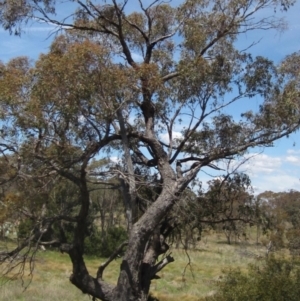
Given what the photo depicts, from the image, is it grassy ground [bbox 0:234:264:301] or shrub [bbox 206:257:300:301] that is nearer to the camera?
shrub [bbox 206:257:300:301]

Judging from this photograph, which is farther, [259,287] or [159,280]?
[159,280]

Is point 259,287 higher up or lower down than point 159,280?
higher up

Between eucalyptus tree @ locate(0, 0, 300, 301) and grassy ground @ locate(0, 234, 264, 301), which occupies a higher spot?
eucalyptus tree @ locate(0, 0, 300, 301)

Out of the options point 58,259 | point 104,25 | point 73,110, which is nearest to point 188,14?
point 104,25

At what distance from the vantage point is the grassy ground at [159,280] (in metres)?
19.0

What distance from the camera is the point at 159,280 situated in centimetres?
2672

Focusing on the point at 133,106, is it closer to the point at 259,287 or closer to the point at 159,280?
the point at 259,287

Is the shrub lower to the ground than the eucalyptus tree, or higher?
lower

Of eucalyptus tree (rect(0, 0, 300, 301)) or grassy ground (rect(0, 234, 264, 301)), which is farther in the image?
grassy ground (rect(0, 234, 264, 301))

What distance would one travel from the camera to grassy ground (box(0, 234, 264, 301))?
62.5ft

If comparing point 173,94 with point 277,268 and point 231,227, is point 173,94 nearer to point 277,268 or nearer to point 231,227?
point 231,227

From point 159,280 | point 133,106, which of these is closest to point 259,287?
point 133,106

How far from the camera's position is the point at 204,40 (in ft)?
37.8

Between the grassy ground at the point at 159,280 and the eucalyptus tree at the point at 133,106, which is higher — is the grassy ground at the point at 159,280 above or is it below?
below
